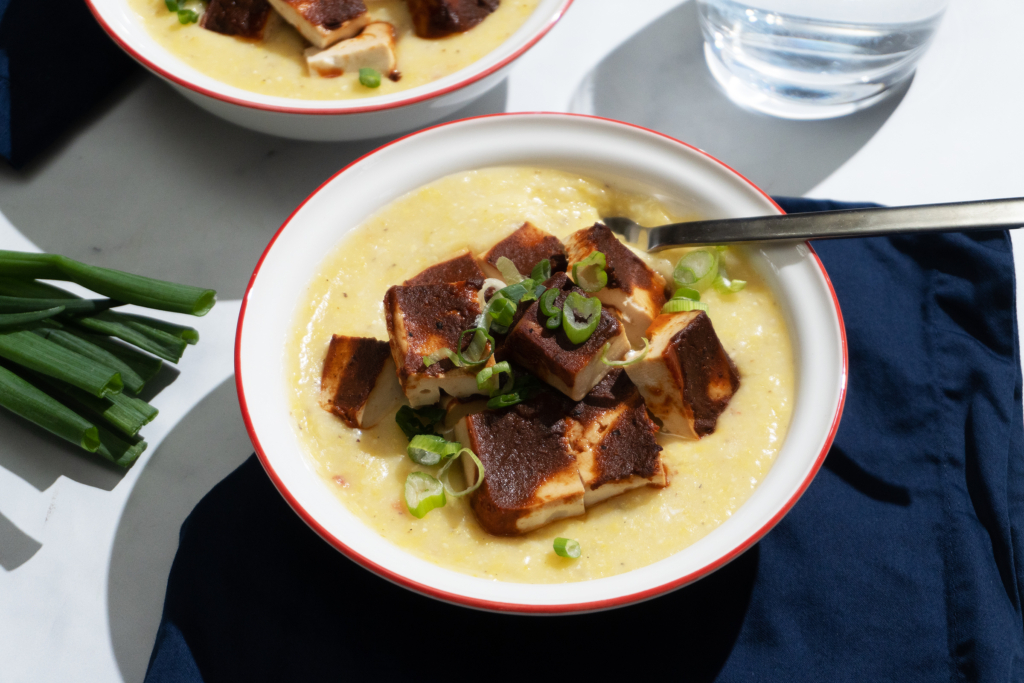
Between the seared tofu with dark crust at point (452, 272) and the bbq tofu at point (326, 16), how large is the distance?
96 cm

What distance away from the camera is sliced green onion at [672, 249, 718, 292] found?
6.61 feet

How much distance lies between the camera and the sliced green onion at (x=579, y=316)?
5.78ft

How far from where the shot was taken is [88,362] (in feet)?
6.57

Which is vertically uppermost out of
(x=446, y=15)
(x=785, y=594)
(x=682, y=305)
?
(x=446, y=15)

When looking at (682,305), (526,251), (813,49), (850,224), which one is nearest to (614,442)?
(682,305)

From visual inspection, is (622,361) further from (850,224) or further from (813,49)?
(813,49)

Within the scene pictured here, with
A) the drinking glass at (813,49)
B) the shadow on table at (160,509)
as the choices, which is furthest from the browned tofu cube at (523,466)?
the drinking glass at (813,49)

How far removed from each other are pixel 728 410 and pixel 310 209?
3.81 feet

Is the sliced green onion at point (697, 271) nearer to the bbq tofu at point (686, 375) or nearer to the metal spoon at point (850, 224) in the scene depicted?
the metal spoon at point (850, 224)

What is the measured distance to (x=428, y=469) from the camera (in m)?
1.83

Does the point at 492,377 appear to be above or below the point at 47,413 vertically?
above

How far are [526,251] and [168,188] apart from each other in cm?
136

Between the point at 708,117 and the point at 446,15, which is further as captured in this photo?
the point at 708,117

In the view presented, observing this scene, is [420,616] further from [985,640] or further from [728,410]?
[985,640]
